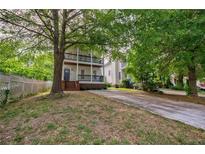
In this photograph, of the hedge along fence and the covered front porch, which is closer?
the hedge along fence

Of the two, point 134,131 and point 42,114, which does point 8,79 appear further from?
point 134,131

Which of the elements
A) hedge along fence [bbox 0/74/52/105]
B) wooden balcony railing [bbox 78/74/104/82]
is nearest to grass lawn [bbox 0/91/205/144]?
hedge along fence [bbox 0/74/52/105]

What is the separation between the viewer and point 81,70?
79.2ft

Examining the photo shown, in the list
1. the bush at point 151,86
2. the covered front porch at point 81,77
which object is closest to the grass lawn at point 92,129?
the bush at point 151,86

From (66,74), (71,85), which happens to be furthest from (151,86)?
(66,74)

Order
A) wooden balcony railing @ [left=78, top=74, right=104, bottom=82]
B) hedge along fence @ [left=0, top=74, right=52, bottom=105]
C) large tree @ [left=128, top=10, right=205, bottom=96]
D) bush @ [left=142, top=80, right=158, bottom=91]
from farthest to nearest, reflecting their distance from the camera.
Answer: wooden balcony railing @ [left=78, top=74, right=104, bottom=82] → bush @ [left=142, top=80, right=158, bottom=91] → hedge along fence @ [left=0, top=74, right=52, bottom=105] → large tree @ [left=128, top=10, right=205, bottom=96]

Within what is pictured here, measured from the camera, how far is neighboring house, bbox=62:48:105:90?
22219mm

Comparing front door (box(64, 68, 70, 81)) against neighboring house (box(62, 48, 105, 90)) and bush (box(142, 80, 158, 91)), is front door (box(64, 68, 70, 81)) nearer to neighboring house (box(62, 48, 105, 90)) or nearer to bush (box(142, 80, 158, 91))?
neighboring house (box(62, 48, 105, 90))

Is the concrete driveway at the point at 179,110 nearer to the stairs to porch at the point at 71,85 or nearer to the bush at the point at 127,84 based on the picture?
the stairs to porch at the point at 71,85
